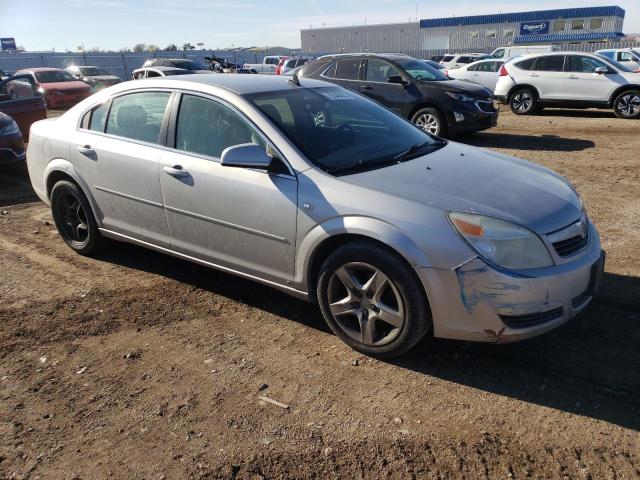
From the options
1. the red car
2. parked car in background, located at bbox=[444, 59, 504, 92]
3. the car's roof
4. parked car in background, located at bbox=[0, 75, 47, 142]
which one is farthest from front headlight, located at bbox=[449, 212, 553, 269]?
the red car

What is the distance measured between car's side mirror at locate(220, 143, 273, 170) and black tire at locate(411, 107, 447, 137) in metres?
7.18

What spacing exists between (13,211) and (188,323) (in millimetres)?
4294

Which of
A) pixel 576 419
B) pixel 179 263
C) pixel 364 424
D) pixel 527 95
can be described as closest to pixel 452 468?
pixel 364 424

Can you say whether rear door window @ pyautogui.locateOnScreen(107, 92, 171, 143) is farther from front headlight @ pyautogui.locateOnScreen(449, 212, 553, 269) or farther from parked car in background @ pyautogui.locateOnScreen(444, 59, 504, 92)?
parked car in background @ pyautogui.locateOnScreen(444, 59, 504, 92)

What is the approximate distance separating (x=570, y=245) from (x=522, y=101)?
13170 mm

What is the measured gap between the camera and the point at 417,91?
1029 centimetres

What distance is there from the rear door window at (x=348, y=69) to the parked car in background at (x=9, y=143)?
580 cm

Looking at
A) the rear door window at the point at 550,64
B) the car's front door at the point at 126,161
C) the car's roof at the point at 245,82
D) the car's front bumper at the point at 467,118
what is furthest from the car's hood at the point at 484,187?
the rear door window at the point at 550,64

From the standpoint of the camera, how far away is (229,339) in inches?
146

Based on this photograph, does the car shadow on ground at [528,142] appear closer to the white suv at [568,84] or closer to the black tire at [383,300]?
the white suv at [568,84]

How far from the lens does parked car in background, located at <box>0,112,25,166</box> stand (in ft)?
27.5

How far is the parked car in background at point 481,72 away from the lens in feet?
62.4

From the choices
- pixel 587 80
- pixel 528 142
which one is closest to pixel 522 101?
pixel 587 80

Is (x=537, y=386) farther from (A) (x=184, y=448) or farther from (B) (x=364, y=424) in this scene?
(A) (x=184, y=448)
